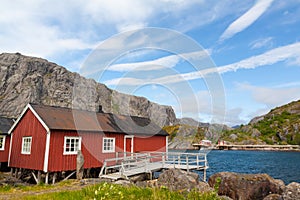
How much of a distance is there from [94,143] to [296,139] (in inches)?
4158

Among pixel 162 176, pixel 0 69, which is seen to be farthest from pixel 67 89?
pixel 162 176

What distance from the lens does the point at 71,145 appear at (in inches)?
727

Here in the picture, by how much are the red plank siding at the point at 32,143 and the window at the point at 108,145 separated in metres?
4.93

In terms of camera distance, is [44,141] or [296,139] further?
[296,139]

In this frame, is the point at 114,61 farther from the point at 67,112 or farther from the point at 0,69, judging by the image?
the point at 0,69

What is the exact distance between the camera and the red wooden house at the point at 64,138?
17.5 meters

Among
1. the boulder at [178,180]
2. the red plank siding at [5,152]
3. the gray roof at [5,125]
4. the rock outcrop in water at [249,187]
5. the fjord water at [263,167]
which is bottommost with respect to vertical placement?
the fjord water at [263,167]

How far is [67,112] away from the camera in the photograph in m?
20.9

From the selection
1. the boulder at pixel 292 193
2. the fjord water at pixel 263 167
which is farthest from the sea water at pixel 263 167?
the boulder at pixel 292 193

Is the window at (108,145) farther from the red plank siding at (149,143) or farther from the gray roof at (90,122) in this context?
the red plank siding at (149,143)

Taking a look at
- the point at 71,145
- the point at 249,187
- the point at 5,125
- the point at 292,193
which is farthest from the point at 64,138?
the point at 292,193

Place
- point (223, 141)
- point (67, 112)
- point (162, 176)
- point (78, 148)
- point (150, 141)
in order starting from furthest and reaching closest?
point (223, 141) → point (150, 141) → point (67, 112) → point (78, 148) → point (162, 176)

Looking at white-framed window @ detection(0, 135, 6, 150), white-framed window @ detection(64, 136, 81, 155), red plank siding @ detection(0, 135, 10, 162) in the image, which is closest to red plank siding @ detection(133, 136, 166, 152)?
white-framed window @ detection(64, 136, 81, 155)

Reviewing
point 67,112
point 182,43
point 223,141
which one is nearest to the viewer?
point 67,112
